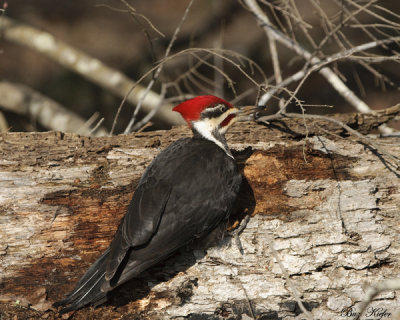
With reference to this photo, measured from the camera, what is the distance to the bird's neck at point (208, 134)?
3.62 meters

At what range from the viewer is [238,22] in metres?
8.63

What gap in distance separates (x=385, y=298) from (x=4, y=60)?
843 cm

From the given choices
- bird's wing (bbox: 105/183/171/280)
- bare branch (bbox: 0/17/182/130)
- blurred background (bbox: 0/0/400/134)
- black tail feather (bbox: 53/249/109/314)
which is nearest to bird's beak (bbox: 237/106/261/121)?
bird's wing (bbox: 105/183/171/280)

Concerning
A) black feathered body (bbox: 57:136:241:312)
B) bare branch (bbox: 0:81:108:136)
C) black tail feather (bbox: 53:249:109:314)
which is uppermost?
bare branch (bbox: 0:81:108:136)

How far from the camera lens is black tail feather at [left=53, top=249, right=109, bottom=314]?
286cm

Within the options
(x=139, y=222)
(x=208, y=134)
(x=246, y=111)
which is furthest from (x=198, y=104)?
(x=139, y=222)

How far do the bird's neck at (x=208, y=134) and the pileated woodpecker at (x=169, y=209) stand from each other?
3 centimetres

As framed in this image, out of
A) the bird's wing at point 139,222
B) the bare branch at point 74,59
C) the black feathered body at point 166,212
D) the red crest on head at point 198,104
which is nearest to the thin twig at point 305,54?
the red crest on head at point 198,104

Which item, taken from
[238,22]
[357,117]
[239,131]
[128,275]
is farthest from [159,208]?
[238,22]

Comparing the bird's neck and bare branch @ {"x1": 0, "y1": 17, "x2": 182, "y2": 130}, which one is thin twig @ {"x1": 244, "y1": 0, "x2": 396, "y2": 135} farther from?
bare branch @ {"x1": 0, "y1": 17, "x2": 182, "y2": 130}

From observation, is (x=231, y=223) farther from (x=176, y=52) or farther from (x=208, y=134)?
(x=176, y=52)

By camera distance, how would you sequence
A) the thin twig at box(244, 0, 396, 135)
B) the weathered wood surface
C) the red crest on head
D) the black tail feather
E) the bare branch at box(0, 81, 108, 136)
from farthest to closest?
the bare branch at box(0, 81, 108, 136) → the thin twig at box(244, 0, 396, 135) → the red crest on head → the weathered wood surface → the black tail feather

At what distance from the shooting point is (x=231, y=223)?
11.0 ft

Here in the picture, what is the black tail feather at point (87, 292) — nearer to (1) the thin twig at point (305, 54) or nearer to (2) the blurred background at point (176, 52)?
(1) the thin twig at point (305, 54)
